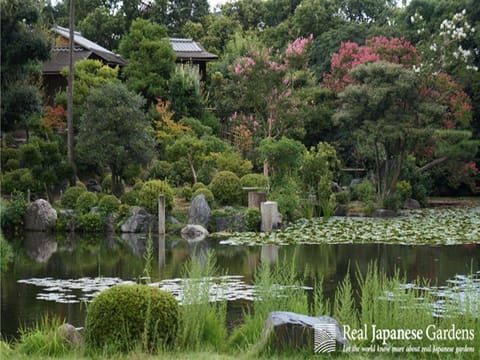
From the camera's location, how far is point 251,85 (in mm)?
23266

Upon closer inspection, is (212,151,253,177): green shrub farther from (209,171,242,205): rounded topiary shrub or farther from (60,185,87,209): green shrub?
(60,185,87,209): green shrub

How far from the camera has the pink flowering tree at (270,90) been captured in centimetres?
2305

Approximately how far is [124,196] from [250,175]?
10.6 feet

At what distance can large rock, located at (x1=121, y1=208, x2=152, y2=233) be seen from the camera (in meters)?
17.4

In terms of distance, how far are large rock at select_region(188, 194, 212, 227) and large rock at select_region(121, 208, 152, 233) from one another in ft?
3.28

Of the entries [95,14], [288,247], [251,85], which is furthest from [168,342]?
[95,14]

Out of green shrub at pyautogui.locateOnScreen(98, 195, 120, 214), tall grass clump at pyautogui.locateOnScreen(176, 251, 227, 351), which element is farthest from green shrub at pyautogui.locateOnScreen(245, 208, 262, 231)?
tall grass clump at pyautogui.locateOnScreen(176, 251, 227, 351)

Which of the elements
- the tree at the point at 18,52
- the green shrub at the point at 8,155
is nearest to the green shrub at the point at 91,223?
the tree at the point at 18,52

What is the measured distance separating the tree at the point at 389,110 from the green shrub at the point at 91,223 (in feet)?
24.0

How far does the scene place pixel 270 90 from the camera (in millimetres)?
23375

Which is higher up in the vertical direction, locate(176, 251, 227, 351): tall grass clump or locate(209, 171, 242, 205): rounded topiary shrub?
locate(209, 171, 242, 205): rounded topiary shrub

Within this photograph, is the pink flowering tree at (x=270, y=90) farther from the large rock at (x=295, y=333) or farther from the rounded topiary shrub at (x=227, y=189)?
the large rock at (x=295, y=333)

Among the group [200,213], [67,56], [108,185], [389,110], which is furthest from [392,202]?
[67,56]

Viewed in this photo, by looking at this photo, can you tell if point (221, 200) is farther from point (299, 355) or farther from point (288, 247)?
point (299, 355)
